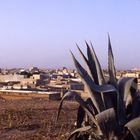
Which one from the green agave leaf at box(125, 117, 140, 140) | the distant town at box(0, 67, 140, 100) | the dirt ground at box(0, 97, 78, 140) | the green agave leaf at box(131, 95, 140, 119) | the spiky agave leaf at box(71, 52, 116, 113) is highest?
the spiky agave leaf at box(71, 52, 116, 113)

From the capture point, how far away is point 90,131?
16.8 ft

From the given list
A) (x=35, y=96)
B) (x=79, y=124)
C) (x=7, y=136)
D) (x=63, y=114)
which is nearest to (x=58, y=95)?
(x=35, y=96)

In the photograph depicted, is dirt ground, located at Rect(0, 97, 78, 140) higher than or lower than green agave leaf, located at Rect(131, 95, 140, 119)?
lower

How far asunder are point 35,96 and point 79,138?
37.1 feet

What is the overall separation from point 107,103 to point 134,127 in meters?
0.53

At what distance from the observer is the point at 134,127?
14.9ft

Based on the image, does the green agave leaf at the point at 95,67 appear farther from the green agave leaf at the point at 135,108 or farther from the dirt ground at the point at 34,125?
the dirt ground at the point at 34,125

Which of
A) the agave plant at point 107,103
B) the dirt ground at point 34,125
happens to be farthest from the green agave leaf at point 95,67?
the dirt ground at point 34,125

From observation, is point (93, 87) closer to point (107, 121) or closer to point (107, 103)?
point (107, 103)

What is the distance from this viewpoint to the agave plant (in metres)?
4.70

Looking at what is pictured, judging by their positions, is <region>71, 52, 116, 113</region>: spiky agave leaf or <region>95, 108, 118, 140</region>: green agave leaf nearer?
<region>95, 108, 118, 140</region>: green agave leaf

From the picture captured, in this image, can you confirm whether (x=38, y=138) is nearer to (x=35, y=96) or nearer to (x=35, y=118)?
(x=35, y=118)

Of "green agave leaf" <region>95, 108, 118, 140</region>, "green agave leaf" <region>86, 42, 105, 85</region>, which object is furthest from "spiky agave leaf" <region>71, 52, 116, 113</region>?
"green agave leaf" <region>95, 108, 118, 140</region>

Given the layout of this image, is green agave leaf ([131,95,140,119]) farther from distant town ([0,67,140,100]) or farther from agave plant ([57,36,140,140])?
distant town ([0,67,140,100])
